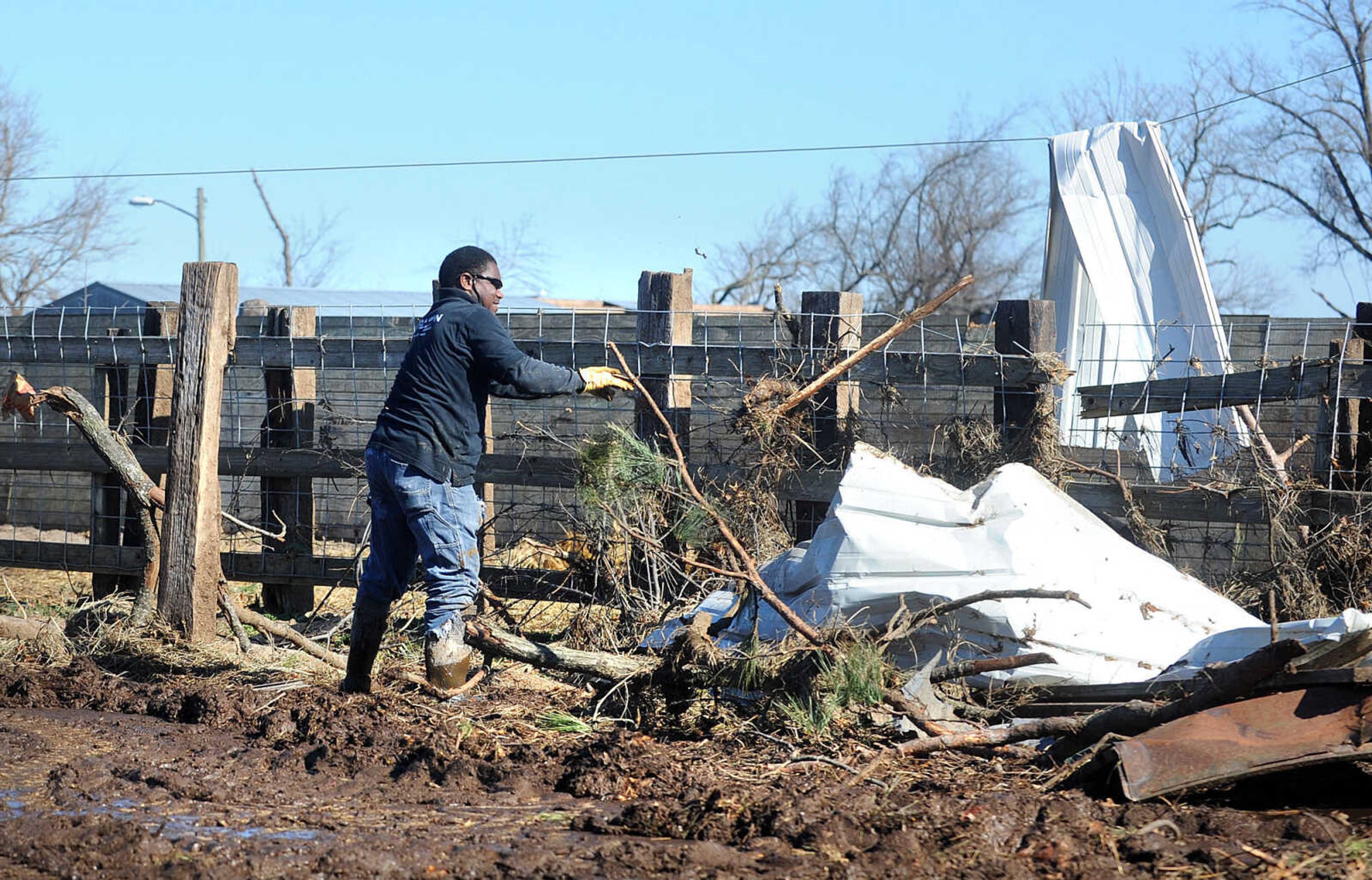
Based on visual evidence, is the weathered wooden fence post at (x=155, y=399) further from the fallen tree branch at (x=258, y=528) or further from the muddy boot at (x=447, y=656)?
the muddy boot at (x=447, y=656)

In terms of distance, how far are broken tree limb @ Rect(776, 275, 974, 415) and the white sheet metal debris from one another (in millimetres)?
733

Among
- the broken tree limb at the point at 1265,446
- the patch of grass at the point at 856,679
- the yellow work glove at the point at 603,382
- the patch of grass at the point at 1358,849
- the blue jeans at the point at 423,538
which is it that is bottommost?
the patch of grass at the point at 1358,849

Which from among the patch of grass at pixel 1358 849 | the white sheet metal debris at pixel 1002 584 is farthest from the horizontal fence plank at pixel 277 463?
the patch of grass at pixel 1358 849

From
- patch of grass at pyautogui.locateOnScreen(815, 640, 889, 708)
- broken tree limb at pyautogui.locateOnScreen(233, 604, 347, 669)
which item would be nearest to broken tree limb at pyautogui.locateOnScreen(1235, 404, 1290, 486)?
patch of grass at pyautogui.locateOnScreen(815, 640, 889, 708)

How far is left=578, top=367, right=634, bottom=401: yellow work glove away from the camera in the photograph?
5.25 metres

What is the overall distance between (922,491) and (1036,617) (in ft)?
2.68

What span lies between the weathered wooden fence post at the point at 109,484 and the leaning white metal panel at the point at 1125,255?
23.8 feet

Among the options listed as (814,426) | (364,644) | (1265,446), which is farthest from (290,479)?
(1265,446)

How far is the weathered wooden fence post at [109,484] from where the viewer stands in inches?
320

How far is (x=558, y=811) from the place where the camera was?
385 centimetres

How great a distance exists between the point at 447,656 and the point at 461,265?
5.59 ft

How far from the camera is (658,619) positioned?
5.98 meters

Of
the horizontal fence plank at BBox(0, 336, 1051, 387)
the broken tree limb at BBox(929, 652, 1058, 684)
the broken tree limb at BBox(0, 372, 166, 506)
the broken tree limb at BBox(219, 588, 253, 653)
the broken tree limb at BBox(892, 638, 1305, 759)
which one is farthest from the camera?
the broken tree limb at BBox(0, 372, 166, 506)

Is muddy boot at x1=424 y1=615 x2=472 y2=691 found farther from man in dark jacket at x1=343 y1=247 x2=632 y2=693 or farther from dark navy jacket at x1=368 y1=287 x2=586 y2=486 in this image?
dark navy jacket at x1=368 y1=287 x2=586 y2=486
